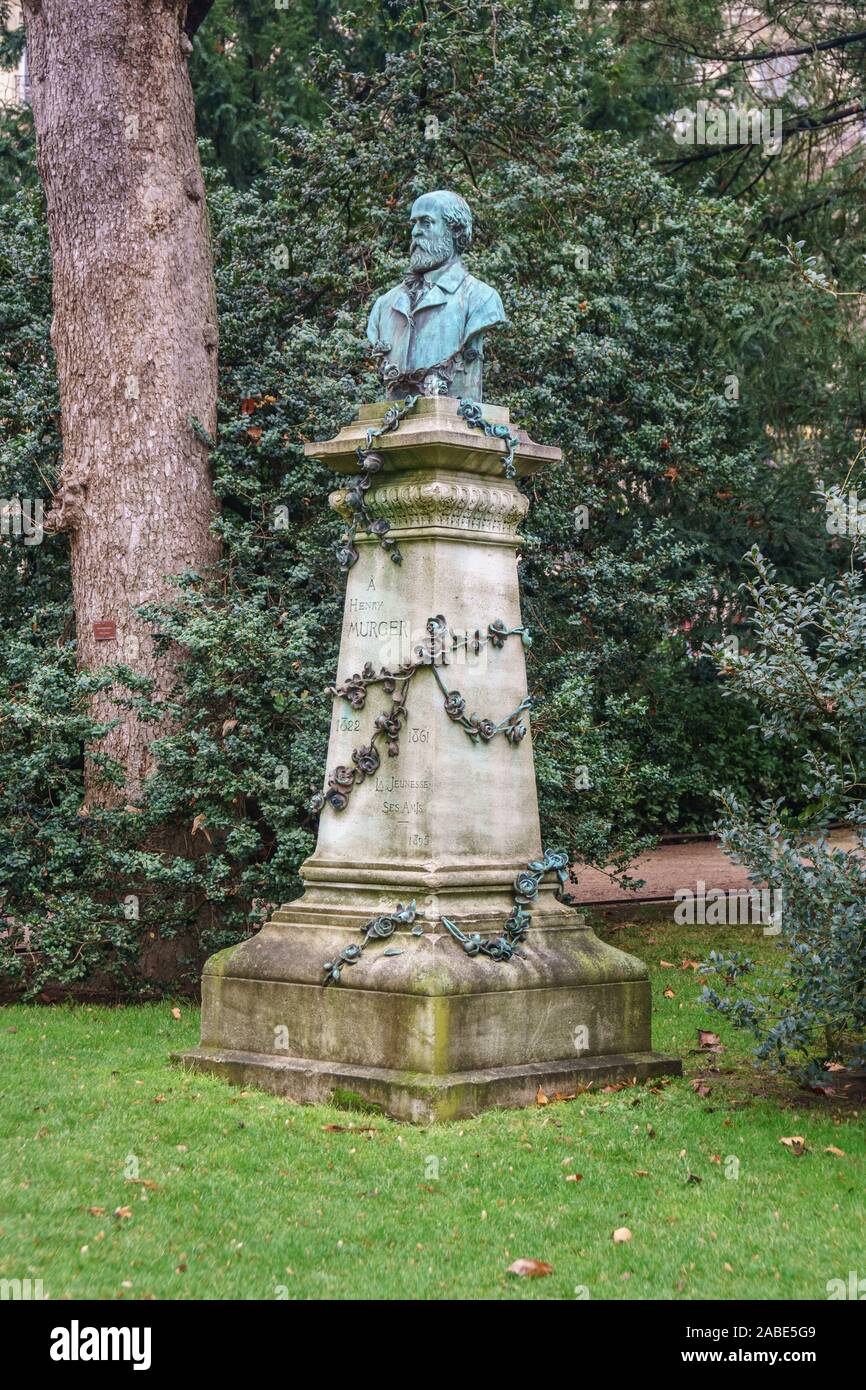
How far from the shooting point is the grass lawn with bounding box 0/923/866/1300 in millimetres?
5457

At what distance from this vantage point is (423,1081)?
7.43 meters

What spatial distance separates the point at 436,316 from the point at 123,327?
4606 mm

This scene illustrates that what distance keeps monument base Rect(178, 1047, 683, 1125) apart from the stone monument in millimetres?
14

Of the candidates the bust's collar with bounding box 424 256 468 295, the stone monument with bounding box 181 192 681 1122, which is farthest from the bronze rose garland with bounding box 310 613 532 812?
the bust's collar with bounding box 424 256 468 295

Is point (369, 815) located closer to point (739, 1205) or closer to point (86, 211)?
point (739, 1205)

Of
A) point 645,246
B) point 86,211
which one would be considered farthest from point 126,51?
point 645,246

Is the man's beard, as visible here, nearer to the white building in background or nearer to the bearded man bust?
the bearded man bust

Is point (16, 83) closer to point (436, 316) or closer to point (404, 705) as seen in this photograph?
point (436, 316)

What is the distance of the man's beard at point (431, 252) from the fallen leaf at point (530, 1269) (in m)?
5.22

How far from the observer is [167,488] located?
493 inches

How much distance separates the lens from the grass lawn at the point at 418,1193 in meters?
5.46

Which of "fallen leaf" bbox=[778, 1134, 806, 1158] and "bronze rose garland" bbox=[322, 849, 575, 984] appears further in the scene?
"bronze rose garland" bbox=[322, 849, 575, 984]

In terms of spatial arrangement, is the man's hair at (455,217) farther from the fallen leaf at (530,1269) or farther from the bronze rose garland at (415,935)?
the fallen leaf at (530,1269)

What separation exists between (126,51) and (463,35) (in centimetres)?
327
